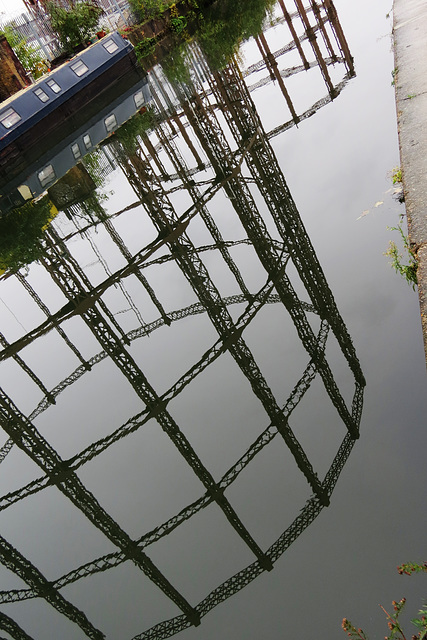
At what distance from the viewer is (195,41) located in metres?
31.2

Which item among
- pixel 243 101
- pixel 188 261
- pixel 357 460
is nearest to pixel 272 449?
pixel 357 460

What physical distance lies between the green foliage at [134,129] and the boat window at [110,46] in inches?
357

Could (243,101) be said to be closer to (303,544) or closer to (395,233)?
(395,233)

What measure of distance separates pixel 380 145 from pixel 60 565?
7802 mm

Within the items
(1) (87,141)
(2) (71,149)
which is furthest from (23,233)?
(1) (87,141)

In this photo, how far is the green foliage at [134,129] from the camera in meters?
19.7

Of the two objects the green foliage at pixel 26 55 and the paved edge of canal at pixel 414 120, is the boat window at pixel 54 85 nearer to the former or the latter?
the green foliage at pixel 26 55

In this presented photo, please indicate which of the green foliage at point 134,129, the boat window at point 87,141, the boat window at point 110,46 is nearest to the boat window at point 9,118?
the boat window at point 87,141

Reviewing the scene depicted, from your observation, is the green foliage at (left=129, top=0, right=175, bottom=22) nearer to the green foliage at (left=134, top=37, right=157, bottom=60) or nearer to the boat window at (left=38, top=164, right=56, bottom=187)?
the green foliage at (left=134, top=37, right=157, bottom=60)

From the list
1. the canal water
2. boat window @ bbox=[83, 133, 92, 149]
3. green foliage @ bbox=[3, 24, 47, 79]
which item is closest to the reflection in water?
the canal water

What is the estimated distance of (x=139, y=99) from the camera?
23.9m

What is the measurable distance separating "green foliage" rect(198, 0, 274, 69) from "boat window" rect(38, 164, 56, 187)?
8.16 m

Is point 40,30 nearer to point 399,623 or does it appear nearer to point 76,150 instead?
point 76,150

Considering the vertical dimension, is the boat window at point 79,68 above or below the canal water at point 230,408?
above
